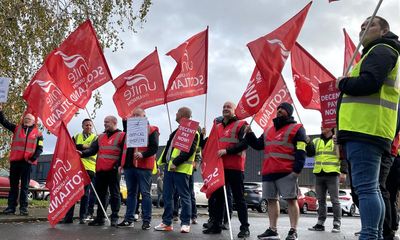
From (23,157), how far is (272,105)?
503 cm

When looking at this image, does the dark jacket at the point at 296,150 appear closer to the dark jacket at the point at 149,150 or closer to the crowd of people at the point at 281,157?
the crowd of people at the point at 281,157

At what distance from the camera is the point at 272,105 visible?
8.23 m

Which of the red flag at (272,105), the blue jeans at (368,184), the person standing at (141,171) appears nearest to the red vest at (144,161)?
the person standing at (141,171)

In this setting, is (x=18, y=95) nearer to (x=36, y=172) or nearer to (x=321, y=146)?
(x=321, y=146)

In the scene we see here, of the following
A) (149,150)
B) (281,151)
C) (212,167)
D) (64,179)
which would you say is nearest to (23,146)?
(64,179)

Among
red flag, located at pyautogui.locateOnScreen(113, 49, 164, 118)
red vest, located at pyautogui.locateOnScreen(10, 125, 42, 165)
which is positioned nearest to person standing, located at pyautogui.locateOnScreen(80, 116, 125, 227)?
red flag, located at pyautogui.locateOnScreen(113, 49, 164, 118)

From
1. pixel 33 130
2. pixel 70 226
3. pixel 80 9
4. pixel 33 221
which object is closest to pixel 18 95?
pixel 80 9

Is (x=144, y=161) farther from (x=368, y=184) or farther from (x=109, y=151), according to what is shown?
(x=368, y=184)

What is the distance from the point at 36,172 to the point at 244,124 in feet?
122

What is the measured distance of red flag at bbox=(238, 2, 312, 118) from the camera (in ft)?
21.9

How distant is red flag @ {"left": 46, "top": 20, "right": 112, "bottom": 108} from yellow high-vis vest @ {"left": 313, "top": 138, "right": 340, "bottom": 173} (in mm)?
4190

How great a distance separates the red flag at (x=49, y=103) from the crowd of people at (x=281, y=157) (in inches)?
29.0

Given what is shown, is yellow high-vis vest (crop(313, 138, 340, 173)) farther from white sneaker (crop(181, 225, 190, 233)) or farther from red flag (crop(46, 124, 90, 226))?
red flag (crop(46, 124, 90, 226))

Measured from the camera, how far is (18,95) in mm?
14180
